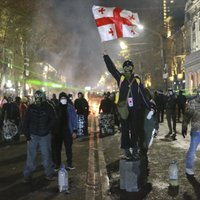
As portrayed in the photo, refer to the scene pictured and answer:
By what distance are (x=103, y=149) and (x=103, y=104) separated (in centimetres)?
530

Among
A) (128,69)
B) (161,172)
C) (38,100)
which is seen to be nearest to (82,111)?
(161,172)

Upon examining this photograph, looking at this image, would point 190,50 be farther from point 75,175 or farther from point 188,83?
point 75,175

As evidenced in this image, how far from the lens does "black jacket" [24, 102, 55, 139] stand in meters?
8.33

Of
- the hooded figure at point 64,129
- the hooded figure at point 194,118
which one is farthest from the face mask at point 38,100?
the hooded figure at point 194,118

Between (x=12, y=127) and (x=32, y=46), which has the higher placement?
(x=32, y=46)

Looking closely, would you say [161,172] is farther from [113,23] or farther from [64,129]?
[113,23]

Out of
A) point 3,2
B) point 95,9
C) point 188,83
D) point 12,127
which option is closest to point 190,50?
point 188,83

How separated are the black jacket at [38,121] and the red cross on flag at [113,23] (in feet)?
6.65

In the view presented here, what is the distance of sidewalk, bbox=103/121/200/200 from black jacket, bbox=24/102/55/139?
169 cm

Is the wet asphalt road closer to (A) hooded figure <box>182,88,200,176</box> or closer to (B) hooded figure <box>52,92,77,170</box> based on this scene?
(B) hooded figure <box>52,92,77,170</box>

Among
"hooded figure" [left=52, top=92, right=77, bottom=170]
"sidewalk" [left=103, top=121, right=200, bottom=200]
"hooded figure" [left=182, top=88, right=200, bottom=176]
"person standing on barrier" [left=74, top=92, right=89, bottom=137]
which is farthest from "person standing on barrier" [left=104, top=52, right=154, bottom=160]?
"person standing on barrier" [left=74, top=92, right=89, bottom=137]

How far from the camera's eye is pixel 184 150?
12.1 metres

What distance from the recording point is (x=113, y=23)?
9930 mm

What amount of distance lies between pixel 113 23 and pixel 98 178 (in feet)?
12.0
